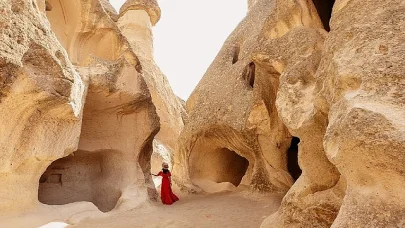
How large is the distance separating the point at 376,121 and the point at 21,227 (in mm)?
4262

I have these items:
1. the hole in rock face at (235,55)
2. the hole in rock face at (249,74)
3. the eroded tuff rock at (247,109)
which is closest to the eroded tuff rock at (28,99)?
the eroded tuff rock at (247,109)

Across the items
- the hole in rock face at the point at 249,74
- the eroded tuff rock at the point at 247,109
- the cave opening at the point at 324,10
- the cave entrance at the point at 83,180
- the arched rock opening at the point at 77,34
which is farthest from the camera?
the arched rock opening at the point at 77,34

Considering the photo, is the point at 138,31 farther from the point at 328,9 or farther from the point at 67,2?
the point at 328,9

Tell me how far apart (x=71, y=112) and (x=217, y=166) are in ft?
14.2

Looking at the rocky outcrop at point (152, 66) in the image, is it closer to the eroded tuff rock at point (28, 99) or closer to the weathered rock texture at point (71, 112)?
the weathered rock texture at point (71, 112)

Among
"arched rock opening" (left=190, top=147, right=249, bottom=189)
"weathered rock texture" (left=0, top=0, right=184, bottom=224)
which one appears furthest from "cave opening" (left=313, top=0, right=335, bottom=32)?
"arched rock opening" (left=190, top=147, right=249, bottom=189)

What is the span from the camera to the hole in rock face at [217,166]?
887 cm

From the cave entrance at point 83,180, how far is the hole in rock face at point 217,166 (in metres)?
2.07

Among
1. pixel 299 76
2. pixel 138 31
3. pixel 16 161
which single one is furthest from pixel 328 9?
pixel 138 31

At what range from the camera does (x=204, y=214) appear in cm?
579

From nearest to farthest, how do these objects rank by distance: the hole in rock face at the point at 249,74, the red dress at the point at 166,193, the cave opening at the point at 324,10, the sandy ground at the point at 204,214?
the sandy ground at the point at 204,214 → the cave opening at the point at 324,10 → the red dress at the point at 166,193 → the hole in rock face at the point at 249,74

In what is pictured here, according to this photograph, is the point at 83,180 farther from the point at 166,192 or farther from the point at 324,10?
the point at 324,10

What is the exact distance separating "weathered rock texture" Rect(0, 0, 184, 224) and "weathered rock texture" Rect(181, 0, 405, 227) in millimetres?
1662

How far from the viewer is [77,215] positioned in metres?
5.51
